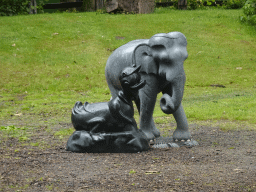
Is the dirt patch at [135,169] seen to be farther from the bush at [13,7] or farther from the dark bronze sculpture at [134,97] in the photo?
the bush at [13,7]

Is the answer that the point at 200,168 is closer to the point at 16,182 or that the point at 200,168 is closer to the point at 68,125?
the point at 16,182

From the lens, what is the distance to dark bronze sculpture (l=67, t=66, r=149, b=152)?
4.88 m

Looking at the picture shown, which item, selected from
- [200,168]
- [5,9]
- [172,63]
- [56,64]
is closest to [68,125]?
[172,63]

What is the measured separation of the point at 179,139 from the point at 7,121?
12.5 ft

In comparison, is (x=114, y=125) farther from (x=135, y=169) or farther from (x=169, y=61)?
(x=169, y=61)

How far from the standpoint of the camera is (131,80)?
15.8 feet

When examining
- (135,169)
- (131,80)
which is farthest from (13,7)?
(135,169)

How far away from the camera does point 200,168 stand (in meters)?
4.27

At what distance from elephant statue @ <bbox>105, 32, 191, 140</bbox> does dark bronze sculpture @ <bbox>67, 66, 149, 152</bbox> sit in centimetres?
24

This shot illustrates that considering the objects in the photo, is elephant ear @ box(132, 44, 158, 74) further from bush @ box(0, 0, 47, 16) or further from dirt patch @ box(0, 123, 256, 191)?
bush @ box(0, 0, 47, 16)

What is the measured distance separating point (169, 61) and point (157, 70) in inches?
10.3

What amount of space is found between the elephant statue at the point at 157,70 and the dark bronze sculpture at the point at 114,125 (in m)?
0.24

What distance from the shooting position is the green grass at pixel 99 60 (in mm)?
8984

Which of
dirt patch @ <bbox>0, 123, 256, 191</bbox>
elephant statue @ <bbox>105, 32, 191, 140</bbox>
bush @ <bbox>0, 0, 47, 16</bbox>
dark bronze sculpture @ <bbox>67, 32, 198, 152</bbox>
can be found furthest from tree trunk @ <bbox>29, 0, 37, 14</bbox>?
dark bronze sculpture @ <bbox>67, 32, 198, 152</bbox>
